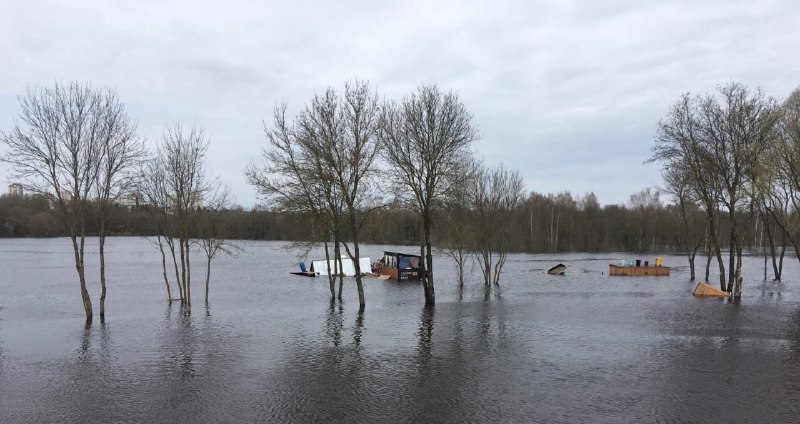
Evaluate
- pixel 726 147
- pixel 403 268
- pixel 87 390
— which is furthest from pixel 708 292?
pixel 87 390

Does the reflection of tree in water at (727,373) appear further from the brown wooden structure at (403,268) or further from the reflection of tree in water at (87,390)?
the brown wooden structure at (403,268)

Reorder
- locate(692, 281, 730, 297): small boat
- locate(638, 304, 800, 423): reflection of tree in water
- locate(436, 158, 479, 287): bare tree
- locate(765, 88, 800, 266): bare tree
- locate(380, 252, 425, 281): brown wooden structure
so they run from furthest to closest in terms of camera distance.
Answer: locate(380, 252, 425, 281): brown wooden structure, locate(436, 158, 479, 287): bare tree, locate(692, 281, 730, 297): small boat, locate(765, 88, 800, 266): bare tree, locate(638, 304, 800, 423): reflection of tree in water

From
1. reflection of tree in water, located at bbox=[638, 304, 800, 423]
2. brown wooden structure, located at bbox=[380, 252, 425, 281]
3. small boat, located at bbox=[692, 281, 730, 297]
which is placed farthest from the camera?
brown wooden structure, located at bbox=[380, 252, 425, 281]

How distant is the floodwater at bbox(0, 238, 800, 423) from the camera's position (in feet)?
35.3

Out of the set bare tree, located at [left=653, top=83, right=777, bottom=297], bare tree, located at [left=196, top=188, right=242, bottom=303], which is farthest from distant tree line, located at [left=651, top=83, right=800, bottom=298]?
bare tree, located at [left=196, top=188, right=242, bottom=303]

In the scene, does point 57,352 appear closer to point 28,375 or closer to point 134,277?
point 28,375

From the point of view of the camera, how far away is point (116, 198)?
75.3ft

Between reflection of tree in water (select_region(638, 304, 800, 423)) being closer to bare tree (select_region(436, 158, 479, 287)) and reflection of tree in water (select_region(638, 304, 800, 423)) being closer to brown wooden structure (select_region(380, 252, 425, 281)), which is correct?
bare tree (select_region(436, 158, 479, 287))

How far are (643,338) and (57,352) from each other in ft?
63.0

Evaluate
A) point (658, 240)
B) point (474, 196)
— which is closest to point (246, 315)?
point (474, 196)

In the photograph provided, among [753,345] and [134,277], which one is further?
[134,277]

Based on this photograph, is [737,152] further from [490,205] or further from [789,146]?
[490,205]

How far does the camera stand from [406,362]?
1486 cm

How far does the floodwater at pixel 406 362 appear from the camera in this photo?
1076 cm
